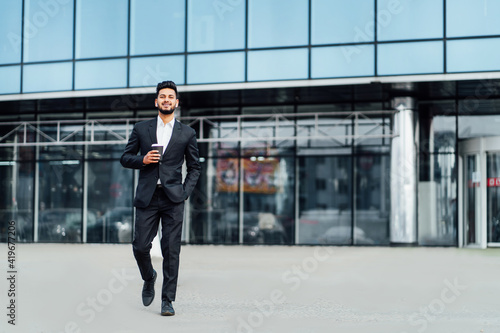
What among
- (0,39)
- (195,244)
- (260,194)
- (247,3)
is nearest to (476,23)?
(247,3)

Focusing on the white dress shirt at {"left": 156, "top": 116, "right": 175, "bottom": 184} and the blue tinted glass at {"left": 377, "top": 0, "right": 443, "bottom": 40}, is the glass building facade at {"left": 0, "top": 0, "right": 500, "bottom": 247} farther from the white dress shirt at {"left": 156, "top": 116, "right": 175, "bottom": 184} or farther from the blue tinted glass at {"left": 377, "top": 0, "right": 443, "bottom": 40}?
the white dress shirt at {"left": 156, "top": 116, "right": 175, "bottom": 184}

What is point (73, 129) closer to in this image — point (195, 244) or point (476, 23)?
point (195, 244)

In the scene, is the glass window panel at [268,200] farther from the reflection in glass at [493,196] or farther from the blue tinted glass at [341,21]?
the reflection in glass at [493,196]

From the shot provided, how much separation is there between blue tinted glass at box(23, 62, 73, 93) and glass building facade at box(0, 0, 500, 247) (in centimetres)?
4

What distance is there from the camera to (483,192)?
58.7 ft

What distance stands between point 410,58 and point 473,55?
54.9 inches

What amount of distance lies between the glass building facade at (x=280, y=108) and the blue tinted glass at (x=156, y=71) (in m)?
0.03

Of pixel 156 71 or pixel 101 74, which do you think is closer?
pixel 156 71

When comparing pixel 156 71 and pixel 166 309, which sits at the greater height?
pixel 156 71

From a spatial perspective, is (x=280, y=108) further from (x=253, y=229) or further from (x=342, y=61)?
(x=253, y=229)
